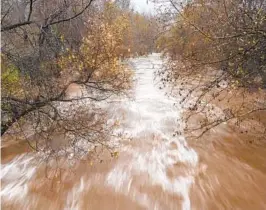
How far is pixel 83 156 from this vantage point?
8734mm

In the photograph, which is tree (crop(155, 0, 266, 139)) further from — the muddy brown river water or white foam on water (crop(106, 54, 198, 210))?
white foam on water (crop(106, 54, 198, 210))

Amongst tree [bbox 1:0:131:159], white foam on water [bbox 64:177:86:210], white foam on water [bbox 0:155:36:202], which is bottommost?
white foam on water [bbox 0:155:36:202]

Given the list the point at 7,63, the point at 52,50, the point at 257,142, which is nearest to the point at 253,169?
the point at 257,142

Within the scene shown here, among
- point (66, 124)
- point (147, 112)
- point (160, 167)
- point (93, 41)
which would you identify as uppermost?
point (93, 41)

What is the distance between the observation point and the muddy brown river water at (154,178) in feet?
22.4

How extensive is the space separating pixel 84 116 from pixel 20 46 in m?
2.95

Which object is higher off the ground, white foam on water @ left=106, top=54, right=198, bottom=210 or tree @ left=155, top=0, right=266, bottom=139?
tree @ left=155, top=0, right=266, bottom=139

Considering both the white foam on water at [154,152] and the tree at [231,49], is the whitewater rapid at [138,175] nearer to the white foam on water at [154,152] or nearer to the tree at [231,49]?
the white foam on water at [154,152]

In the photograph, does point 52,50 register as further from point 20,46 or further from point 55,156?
point 55,156

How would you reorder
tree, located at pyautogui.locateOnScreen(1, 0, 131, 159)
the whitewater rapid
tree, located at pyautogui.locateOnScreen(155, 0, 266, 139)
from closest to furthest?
1. tree, located at pyautogui.locateOnScreen(155, 0, 266, 139)
2. the whitewater rapid
3. tree, located at pyautogui.locateOnScreen(1, 0, 131, 159)

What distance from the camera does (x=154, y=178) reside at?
7.80 meters

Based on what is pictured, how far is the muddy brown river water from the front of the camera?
6816 mm

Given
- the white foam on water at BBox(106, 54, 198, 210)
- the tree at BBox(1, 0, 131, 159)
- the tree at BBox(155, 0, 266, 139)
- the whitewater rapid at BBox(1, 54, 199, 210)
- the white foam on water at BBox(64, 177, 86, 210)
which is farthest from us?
the white foam on water at BBox(106, 54, 198, 210)

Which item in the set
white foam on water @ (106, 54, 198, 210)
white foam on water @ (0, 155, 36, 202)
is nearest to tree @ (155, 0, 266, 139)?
white foam on water @ (106, 54, 198, 210)
